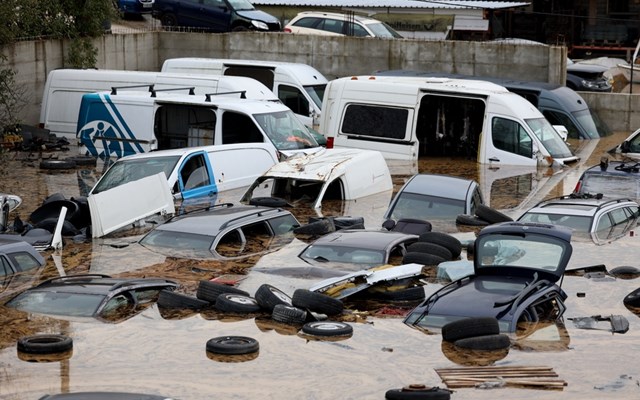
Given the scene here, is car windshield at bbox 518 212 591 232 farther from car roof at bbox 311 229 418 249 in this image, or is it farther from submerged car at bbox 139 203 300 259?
submerged car at bbox 139 203 300 259

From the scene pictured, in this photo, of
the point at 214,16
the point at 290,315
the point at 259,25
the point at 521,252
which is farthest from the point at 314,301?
the point at 214,16

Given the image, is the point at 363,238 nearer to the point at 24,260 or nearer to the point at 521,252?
the point at 521,252

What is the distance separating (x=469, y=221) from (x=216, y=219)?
4.18 m

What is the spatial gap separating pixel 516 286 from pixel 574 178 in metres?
11.6

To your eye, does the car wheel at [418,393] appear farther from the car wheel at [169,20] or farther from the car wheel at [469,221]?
the car wheel at [169,20]

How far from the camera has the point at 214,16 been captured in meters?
37.3

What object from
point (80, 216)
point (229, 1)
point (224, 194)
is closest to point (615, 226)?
point (224, 194)

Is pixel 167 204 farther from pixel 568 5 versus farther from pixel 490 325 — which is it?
pixel 568 5

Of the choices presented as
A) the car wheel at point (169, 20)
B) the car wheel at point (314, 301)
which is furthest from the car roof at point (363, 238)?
the car wheel at point (169, 20)

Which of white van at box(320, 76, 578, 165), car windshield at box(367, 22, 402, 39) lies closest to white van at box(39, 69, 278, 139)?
white van at box(320, 76, 578, 165)

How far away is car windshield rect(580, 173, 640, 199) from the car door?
667 cm

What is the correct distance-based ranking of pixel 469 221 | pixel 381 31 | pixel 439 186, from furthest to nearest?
pixel 381 31, pixel 439 186, pixel 469 221

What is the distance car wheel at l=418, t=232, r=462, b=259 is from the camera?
17.2m

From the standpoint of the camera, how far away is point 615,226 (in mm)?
19062
